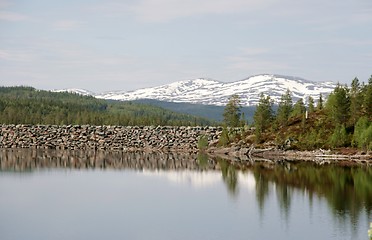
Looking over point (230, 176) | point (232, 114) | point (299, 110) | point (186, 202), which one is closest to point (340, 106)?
point (299, 110)

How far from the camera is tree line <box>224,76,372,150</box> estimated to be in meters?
125

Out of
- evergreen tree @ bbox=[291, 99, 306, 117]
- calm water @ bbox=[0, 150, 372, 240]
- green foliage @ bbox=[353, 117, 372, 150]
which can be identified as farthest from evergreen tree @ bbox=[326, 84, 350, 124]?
calm water @ bbox=[0, 150, 372, 240]

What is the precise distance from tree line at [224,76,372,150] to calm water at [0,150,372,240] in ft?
68.6

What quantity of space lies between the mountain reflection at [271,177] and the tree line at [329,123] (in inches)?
604

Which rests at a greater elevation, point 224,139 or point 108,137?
point 108,137

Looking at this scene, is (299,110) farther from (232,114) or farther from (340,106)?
(340,106)

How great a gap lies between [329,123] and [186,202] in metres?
72.2

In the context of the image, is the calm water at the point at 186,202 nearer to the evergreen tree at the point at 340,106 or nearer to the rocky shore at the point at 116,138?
the evergreen tree at the point at 340,106

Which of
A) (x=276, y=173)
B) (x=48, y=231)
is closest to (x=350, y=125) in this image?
(x=276, y=173)

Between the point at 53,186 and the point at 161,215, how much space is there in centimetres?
2615

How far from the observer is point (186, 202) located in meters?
71.8

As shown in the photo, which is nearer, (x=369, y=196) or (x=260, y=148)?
(x=369, y=196)

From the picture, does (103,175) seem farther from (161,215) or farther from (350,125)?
(350,125)

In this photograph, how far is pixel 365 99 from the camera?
5157 inches
